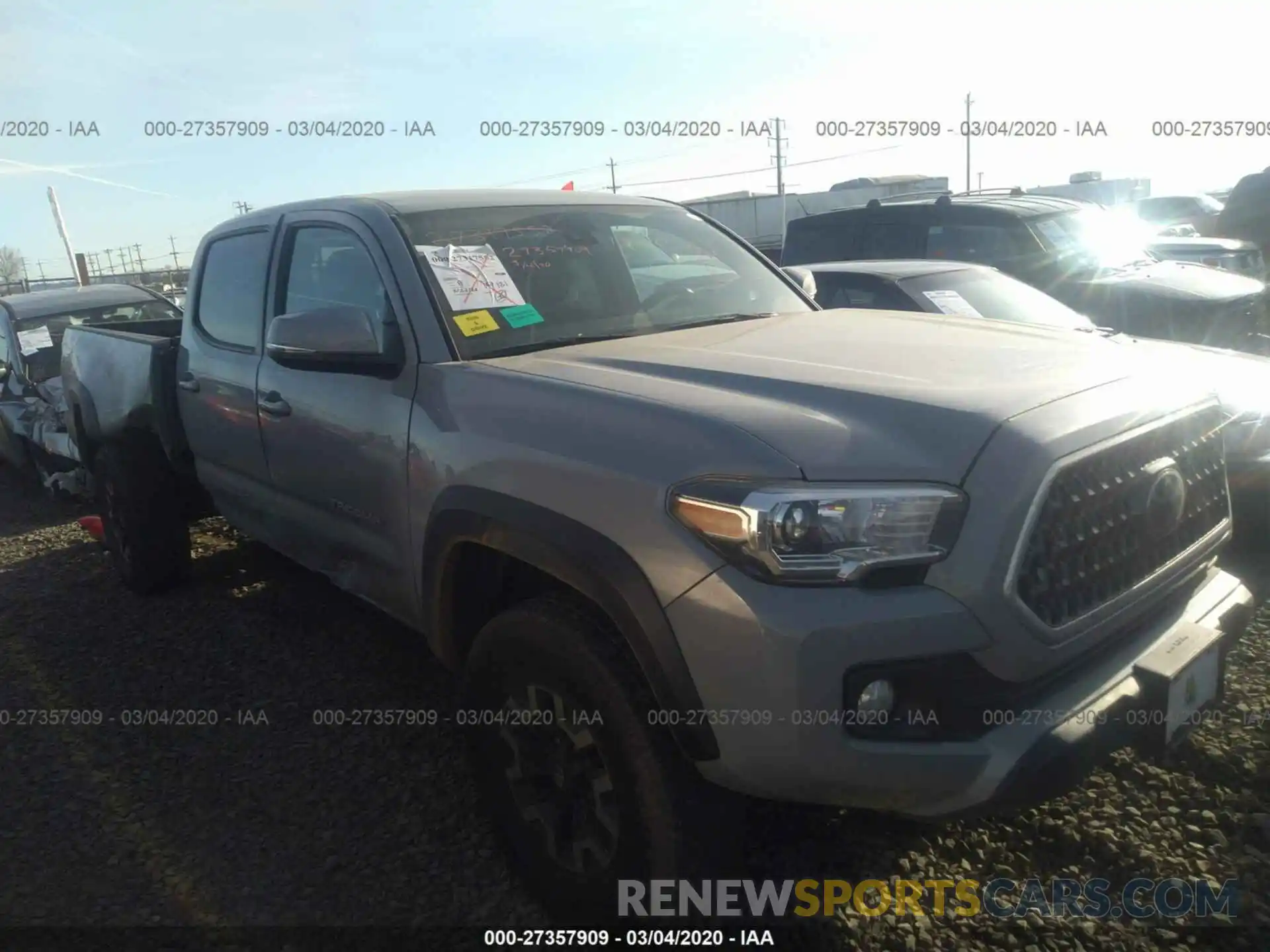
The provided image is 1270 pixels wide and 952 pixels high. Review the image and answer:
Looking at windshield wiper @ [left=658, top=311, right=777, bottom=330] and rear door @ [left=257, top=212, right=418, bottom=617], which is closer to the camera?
rear door @ [left=257, top=212, right=418, bottom=617]

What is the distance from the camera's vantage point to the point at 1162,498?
→ 2236 mm

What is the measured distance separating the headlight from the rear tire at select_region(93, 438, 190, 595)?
3794 millimetres

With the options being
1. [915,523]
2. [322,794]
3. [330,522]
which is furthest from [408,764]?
[915,523]

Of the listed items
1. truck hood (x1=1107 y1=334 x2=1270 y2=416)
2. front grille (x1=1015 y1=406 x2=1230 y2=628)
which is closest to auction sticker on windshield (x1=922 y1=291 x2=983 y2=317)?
truck hood (x1=1107 y1=334 x2=1270 y2=416)

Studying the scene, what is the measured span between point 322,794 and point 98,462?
9.37ft

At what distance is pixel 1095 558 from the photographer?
2.08 m

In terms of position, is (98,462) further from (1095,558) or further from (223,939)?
(1095,558)

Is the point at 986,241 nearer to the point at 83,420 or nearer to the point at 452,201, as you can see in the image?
the point at 452,201

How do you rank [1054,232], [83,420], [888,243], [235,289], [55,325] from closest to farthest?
1. [235,289]
2. [83,420]
3. [1054,232]
4. [888,243]
5. [55,325]

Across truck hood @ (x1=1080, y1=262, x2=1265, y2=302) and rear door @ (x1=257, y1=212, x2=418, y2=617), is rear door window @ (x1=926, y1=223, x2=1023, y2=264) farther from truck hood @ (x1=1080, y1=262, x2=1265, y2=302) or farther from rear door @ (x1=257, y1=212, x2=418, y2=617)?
rear door @ (x1=257, y1=212, x2=418, y2=617)

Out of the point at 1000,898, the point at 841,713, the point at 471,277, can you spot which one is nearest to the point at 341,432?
the point at 471,277

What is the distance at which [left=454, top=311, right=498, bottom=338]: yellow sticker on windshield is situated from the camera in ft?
9.23

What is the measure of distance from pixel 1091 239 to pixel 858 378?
6.10 m

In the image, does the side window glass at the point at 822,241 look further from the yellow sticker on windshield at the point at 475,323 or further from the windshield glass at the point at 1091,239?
the yellow sticker on windshield at the point at 475,323
